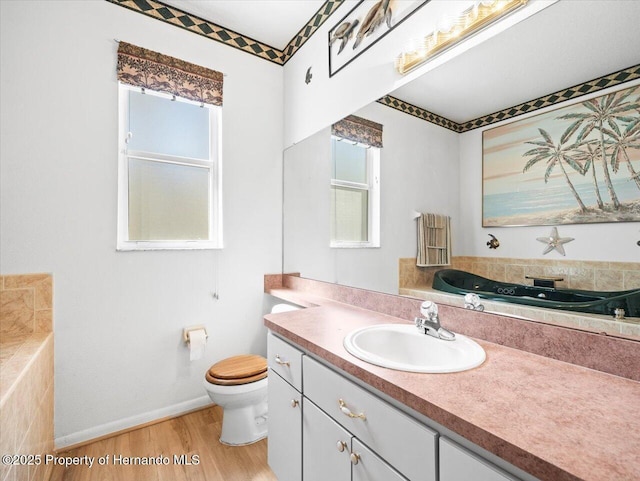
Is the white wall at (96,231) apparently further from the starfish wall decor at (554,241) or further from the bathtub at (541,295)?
the starfish wall decor at (554,241)

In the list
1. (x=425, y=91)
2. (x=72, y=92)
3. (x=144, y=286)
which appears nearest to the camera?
(x=425, y=91)

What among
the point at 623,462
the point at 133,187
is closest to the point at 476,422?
the point at 623,462

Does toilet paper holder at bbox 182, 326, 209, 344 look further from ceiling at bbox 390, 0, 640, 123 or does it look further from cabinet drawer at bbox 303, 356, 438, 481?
ceiling at bbox 390, 0, 640, 123

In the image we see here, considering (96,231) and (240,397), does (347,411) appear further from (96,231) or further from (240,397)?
(96,231)

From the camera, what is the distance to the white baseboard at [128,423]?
68.6 inches

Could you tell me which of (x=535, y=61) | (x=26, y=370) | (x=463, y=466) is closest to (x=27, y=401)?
(x=26, y=370)

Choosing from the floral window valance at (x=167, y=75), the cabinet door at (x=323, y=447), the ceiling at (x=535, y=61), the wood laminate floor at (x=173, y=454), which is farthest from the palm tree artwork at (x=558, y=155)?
the floral window valance at (x=167, y=75)

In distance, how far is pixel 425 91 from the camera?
141 cm

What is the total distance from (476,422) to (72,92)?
7.99ft

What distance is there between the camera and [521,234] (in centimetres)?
109

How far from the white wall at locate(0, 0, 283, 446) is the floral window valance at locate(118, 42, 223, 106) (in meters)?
0.07

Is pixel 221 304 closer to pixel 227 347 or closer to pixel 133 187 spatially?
pixel 227 347

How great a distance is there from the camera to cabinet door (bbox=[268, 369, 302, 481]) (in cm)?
125

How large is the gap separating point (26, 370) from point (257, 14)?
241 cm
